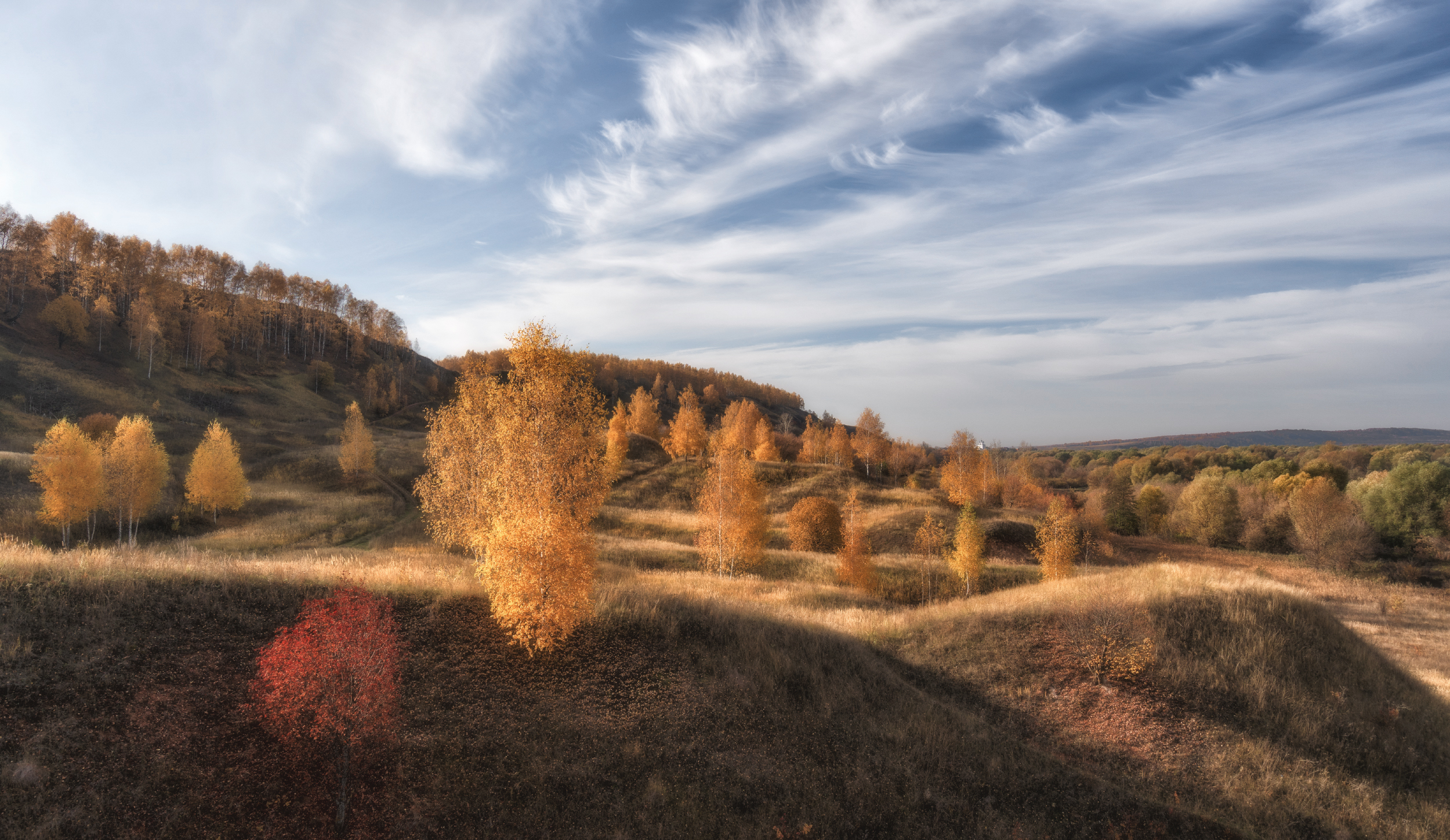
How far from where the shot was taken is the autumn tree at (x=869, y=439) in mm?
99062

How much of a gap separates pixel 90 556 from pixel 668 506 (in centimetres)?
5072

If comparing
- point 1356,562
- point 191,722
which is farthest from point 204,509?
point 1356,562

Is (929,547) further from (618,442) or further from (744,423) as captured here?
(744,423)

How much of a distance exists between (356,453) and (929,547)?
60844 millimetres

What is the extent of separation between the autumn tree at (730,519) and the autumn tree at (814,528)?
5440 mm

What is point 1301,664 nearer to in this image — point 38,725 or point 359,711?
point 359,711

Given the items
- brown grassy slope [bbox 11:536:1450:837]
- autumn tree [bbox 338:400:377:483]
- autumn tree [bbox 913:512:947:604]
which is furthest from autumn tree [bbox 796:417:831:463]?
brown grassy slope [bbox 11:536:1450:837]

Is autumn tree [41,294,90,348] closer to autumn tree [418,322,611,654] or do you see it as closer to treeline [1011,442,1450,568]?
autumn tree [418,322,611,654]

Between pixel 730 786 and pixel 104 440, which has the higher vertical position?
pixel 104 440

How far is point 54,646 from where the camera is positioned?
1214 cm

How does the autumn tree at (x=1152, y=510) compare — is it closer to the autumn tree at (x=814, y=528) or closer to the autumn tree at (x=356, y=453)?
the autumn tree at (x=814, y=528)

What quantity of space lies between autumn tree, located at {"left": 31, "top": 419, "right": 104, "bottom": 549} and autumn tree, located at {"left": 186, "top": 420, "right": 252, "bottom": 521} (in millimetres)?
7148

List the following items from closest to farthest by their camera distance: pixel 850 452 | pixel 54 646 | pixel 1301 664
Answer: pixel 54 646 → pixel 1301 664 → pixel 850 452

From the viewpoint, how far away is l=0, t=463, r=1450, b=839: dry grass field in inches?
427
